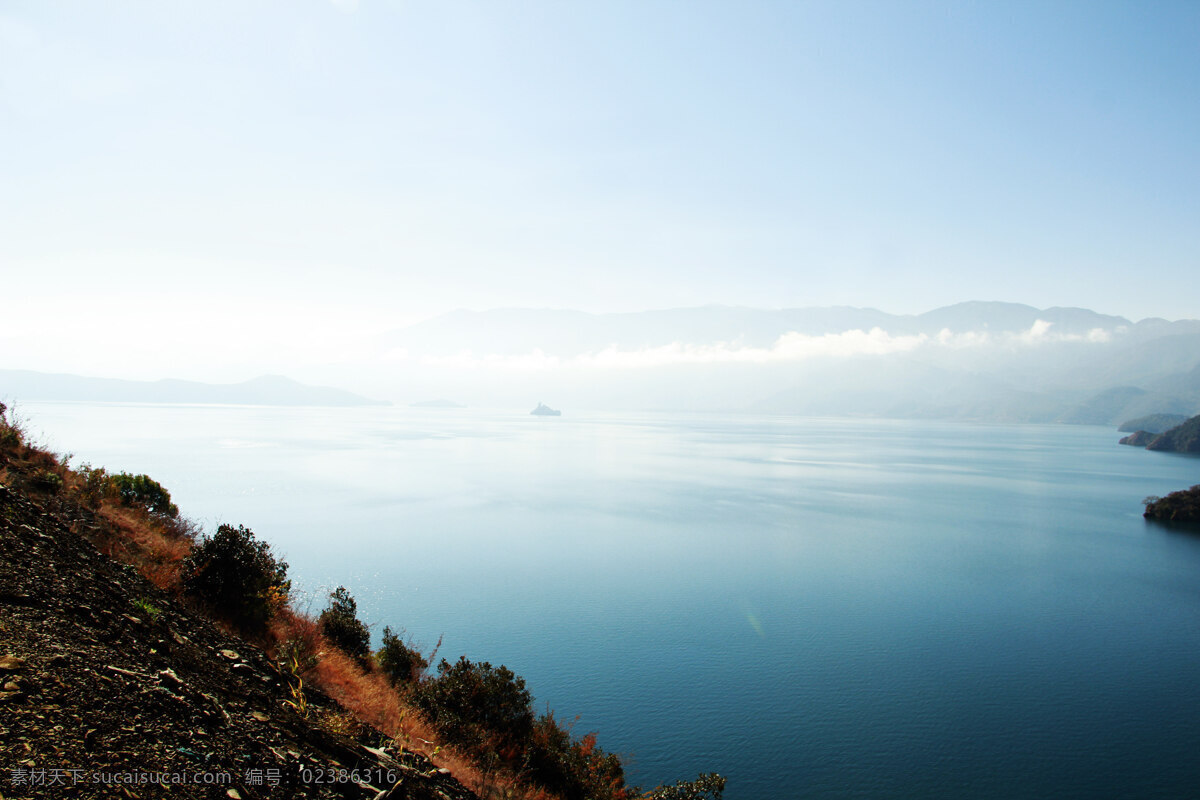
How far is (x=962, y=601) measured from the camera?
100 ft

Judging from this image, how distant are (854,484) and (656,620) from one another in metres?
56.9

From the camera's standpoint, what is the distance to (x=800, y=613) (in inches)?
1107

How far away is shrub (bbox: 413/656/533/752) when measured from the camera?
515 inches

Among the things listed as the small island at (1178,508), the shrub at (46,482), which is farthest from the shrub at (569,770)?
the small island at (1178,508)

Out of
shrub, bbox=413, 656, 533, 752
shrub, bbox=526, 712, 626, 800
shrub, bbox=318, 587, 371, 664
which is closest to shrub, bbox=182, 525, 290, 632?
shrub, bbox=318, 587, 371, 664

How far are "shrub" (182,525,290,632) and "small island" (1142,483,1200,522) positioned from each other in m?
75.1

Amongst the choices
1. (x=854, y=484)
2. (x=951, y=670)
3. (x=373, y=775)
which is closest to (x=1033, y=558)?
(x=951, y=670)

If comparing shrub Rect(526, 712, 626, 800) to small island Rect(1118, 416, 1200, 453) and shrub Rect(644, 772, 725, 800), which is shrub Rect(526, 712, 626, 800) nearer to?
shrub Rect(644, 772, 725, 800)

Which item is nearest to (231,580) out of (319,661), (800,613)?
(319,661)

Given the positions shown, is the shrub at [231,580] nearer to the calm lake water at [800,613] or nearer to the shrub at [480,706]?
the shrub at [480,706]

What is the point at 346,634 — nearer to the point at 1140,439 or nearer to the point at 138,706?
the point at 138,706

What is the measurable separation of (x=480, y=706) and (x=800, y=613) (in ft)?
61.9

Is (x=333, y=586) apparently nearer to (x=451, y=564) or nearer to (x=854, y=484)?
(x=451, y=564)

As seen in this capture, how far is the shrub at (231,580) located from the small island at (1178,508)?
75137 millimetres
